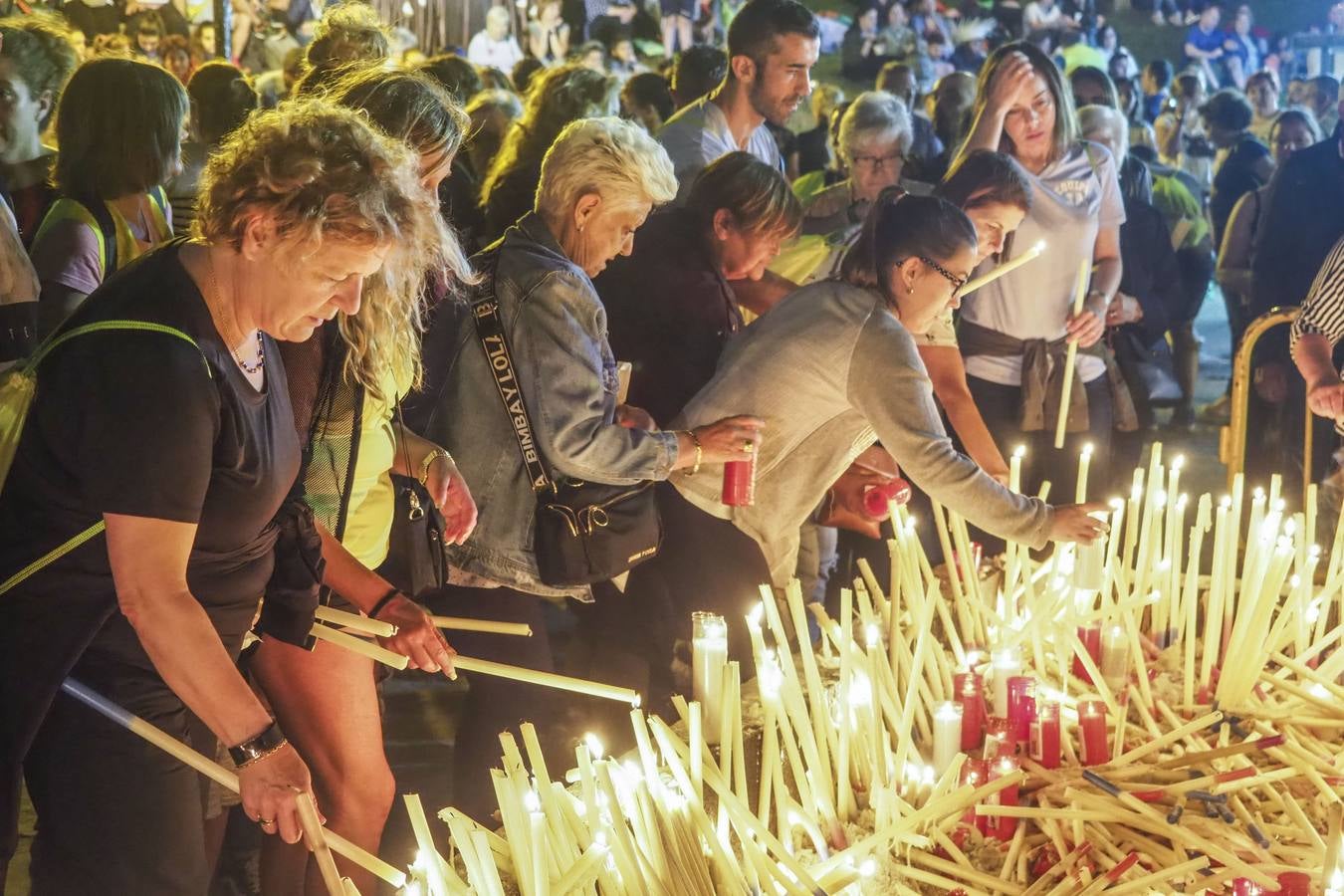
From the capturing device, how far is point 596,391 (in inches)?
116

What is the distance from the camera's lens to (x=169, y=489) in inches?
70.7

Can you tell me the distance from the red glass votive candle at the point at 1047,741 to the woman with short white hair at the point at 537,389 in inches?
35.0

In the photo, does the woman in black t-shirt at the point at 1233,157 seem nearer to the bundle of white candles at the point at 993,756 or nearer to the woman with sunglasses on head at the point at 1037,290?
the woman with sunglasses on head at the point at 1037,290

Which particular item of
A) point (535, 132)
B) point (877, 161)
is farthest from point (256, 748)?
point (877, 161)

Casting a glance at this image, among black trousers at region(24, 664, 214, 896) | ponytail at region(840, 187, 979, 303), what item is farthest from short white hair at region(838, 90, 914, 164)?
black trousers at region(24, 664, 214, 896)

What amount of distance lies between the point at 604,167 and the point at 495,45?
9731 mm

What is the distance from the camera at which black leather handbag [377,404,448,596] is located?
9.07 ft

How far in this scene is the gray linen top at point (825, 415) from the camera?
308cm

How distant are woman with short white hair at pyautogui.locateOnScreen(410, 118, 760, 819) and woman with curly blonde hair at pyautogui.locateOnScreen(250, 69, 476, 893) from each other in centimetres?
20

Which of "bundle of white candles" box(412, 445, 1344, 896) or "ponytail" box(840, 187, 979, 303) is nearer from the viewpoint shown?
"bundle of white candles" box(412, 445, 1344, 896)

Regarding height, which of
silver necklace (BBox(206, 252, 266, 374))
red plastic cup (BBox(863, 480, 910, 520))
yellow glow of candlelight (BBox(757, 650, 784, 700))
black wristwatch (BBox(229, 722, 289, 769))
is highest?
silver necklace (BBox(206, 252, 266, 374))

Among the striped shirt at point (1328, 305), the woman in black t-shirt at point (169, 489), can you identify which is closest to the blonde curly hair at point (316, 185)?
the woman in black t-shirt at point (169, 489)

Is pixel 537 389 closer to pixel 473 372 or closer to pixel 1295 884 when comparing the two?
pixel 473 372

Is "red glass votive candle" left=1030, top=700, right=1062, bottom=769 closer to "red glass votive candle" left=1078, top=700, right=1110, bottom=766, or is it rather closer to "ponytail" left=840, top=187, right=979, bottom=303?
"red glass votive candle" left=1078, top=700, right=1110, bottom=766
